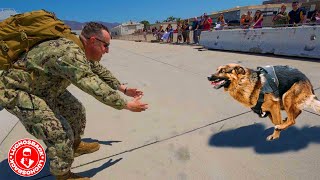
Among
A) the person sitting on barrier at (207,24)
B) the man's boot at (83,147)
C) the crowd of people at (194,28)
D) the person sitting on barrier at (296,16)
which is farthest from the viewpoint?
the crowd of people at (194,28)

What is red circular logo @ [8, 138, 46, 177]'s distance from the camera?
8.54 ft

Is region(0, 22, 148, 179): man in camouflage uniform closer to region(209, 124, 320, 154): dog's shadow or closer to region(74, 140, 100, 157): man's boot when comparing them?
region(74, 140, 100, 157): man's boot

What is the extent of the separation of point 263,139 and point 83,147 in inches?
82.6

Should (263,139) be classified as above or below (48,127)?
below

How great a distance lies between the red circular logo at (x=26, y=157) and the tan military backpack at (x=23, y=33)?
788mm

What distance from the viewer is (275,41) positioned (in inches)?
348

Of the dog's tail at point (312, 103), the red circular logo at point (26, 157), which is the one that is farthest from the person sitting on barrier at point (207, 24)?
the red circular logo at point (26, 157)

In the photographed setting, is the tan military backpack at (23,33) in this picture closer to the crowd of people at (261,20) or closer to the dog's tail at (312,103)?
the dog's tail at (312,103)

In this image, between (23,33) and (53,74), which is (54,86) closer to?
(53,74)

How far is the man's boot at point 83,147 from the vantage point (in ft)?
10.3

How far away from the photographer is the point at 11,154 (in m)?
2.63

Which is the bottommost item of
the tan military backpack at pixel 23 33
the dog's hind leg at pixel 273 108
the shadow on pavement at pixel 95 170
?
the shadow on pavement at pixel 95 170

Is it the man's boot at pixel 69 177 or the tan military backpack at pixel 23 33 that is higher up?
the tan military backpack at pixel 23 33

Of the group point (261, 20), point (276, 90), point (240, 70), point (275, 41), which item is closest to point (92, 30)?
point (240, 70)
